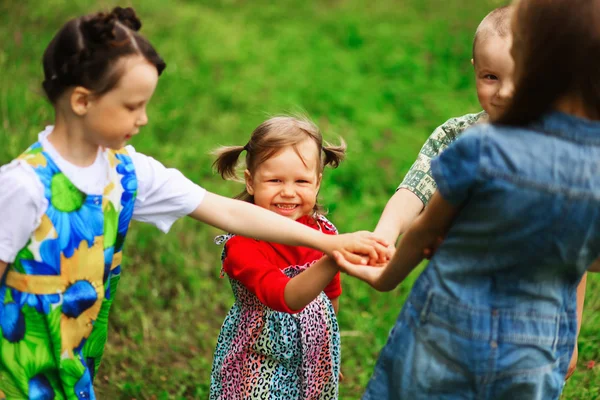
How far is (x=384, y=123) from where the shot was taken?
282 inches

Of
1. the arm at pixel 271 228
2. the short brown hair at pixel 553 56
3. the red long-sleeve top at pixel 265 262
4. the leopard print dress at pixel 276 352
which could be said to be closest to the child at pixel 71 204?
the arm at pixel 271 228

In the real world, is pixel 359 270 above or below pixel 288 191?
below

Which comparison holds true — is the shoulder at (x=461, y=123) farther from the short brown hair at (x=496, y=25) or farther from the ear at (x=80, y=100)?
the ear at (x=80, y=100)

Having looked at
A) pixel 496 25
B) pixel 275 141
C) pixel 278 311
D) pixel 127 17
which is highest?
pixel 496 25

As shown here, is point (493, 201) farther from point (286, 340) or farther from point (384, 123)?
point (384, 123)

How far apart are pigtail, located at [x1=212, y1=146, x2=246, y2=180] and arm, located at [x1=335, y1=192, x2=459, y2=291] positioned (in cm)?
69

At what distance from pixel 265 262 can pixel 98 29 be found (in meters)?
0.96

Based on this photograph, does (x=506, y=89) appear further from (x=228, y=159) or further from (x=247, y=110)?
(x=247, y=110)

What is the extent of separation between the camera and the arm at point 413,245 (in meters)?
2.06

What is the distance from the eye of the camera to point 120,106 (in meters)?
2.20

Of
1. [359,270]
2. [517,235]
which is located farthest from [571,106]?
[359,270]

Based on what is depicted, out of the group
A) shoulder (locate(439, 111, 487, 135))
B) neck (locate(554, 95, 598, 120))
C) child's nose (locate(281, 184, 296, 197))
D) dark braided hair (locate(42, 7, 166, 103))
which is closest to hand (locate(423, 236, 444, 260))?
neck (locate(554, 95, 598, 120))

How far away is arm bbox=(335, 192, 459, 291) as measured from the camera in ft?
6.75

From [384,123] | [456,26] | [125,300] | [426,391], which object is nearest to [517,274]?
[426,391]
